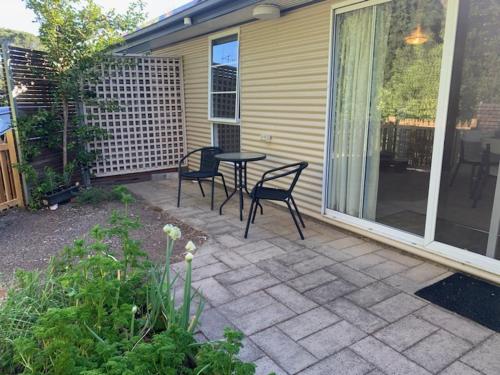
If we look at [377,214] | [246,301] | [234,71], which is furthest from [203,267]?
[234,71]

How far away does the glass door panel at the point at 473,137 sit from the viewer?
10.3 ft

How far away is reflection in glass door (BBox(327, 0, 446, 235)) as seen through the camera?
10.6 feet

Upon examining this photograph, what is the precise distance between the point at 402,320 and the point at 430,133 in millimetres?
1827

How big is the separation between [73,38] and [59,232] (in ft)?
8.52

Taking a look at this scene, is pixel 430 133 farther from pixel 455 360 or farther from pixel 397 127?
pixel 455 360

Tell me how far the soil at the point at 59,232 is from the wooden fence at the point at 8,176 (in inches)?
6.7

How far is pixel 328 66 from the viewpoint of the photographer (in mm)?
3785

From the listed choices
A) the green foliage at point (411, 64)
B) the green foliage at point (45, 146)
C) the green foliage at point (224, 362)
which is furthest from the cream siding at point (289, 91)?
the green foliage at point (224, 362)

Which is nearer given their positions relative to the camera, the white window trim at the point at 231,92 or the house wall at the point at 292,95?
the house wall at the point at 292,95

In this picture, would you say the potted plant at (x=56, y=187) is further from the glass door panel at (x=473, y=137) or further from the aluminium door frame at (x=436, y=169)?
the glass door panel at (x=473, y=137)

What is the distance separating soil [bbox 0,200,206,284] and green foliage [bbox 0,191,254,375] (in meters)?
1.00

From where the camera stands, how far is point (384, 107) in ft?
11.1

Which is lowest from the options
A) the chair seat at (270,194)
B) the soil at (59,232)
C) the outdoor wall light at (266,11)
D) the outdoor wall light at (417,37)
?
the soil at (59,232)

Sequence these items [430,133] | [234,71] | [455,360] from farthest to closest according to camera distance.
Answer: [234,71] → [430,133] → [455,360]
